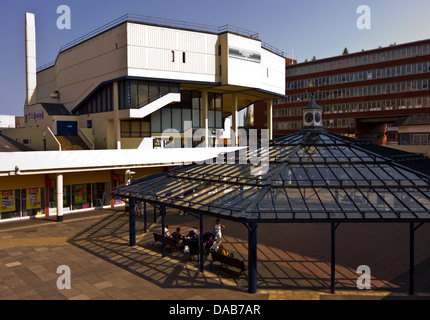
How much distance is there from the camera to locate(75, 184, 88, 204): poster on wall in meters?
32.8

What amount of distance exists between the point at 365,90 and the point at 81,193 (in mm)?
62854

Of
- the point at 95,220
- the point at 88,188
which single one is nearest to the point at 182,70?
the point at 88,188

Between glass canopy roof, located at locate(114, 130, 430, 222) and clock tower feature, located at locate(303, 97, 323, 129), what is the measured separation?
0.77 m

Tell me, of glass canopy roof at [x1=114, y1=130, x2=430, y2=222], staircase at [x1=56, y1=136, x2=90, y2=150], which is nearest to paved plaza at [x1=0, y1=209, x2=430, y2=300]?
glass canopy roof at [x1=114, y1=130, x2=430, y2=222]

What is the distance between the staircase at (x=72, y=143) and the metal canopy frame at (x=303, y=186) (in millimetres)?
20579

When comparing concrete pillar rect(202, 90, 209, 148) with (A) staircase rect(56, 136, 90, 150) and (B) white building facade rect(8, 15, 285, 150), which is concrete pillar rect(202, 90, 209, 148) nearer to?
(B) white building facade rect(8, 15, 285, 150)

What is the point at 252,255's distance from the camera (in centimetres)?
1416

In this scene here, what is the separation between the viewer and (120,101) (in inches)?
1485

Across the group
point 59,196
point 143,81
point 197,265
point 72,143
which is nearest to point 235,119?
point 143,81

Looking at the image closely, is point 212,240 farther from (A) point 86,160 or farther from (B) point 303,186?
(A) point 86,160

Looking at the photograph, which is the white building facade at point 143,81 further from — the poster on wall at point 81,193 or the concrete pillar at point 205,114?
the poster on wall at point 81,193

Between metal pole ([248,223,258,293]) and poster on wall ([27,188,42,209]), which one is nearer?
metal pole ([248,223,258,293])
